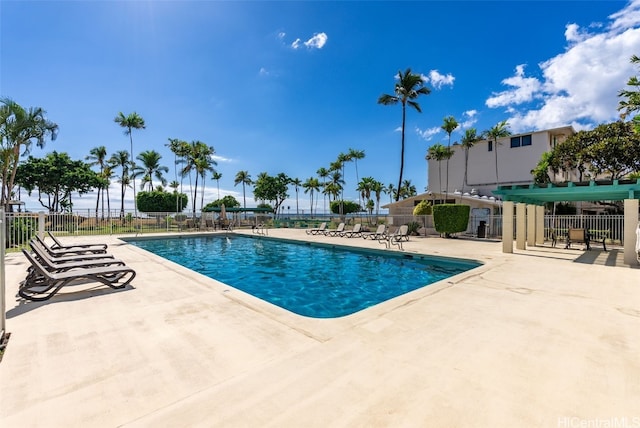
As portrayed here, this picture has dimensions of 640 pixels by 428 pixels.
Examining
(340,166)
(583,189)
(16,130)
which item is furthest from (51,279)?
(340,166)

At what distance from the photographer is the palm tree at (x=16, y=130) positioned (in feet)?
60.3

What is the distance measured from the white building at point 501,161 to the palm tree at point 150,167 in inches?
1580

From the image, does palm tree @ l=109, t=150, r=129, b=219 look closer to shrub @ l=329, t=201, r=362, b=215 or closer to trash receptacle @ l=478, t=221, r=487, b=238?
shrub @ l=329, t=201, r=362, b=215

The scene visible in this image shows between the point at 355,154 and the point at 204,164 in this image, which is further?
the point at 355,154

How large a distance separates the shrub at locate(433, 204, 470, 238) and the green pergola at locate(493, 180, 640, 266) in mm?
3406

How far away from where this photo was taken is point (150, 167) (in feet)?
139

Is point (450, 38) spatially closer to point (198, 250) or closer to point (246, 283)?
point (246, 283)

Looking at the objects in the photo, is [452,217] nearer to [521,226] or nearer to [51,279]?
[521,226]

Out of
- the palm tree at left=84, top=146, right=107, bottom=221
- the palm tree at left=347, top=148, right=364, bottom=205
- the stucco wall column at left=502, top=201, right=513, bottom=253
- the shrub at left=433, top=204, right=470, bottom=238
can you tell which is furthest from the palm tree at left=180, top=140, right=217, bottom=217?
the stucco wall column at left=502, top=201, right=513, bottom=253

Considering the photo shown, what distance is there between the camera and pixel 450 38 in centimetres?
1504

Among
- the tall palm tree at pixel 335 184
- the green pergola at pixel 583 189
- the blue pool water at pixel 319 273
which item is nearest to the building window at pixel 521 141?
the green pergola at pixel 583 189

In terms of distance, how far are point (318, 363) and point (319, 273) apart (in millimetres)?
6298

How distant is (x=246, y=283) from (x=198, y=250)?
277 inches

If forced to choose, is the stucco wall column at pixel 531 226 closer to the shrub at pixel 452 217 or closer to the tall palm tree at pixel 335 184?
the shrub at pixel 452 217
